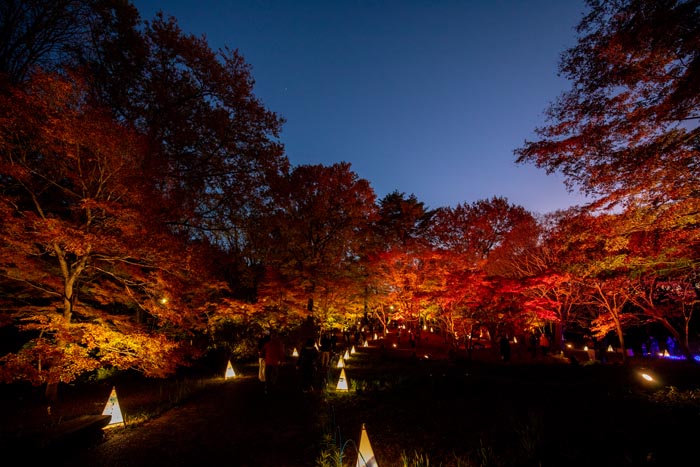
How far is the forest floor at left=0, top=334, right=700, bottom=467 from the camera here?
4809 millimetres

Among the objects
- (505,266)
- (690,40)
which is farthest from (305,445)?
(505,266)

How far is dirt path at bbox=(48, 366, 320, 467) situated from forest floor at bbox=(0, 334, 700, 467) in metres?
0.02

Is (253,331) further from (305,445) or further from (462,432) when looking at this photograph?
(462,432)

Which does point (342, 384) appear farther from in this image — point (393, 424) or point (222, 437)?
point (222, 437)

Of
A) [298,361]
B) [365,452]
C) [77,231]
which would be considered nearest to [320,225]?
[298,361]

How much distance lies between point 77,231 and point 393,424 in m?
7.58

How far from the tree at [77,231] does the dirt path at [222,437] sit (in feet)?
4.70

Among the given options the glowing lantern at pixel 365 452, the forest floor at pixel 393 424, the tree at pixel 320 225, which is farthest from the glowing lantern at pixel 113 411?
the tree at pixel 320 225

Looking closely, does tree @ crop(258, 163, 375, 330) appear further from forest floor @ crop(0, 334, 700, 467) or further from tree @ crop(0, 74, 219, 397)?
tree @ crop(0, 74, 219, 397)

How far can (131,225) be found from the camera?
7480 mm

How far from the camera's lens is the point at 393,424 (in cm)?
655

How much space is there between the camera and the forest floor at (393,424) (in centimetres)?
481

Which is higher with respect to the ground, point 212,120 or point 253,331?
point 212,120

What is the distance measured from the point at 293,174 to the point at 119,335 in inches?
577
